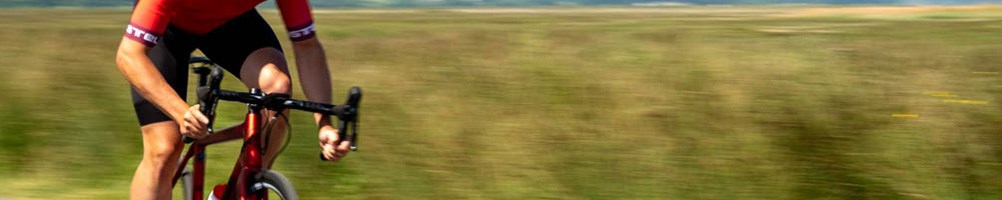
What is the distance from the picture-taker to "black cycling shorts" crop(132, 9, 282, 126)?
A: 14.3ft

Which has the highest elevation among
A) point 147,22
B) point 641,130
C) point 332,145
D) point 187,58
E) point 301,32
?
point 147,22

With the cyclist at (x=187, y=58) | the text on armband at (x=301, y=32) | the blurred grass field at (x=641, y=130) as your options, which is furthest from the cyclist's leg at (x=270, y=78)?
the blurred grass field at (x=641, y=130)

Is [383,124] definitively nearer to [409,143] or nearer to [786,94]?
[409,143]

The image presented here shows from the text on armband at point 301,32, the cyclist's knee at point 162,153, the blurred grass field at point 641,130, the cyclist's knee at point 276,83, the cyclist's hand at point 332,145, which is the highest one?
the text on armband at point 301,32

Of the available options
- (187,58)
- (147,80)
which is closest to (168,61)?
(187,58)

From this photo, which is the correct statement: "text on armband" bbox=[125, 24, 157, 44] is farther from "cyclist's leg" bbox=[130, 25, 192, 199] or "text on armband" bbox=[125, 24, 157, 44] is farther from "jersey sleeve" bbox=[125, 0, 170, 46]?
"cyclist's leg" bbox=[130, 25, 192, 199]

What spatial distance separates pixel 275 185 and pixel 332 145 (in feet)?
0.78

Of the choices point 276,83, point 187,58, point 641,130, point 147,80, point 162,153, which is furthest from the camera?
point 641,130

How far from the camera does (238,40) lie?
4371mm

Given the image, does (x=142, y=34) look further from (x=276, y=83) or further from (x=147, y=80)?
(x=276, y=83)

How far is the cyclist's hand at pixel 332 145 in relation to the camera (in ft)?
12.4

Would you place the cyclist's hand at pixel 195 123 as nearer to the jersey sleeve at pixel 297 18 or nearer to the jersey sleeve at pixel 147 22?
the jersey sleeve at pixel 147 22

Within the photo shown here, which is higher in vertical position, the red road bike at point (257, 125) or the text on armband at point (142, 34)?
the text on armband at point (142, 34)

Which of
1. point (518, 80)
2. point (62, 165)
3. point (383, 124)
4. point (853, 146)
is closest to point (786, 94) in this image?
point (853, 146)
